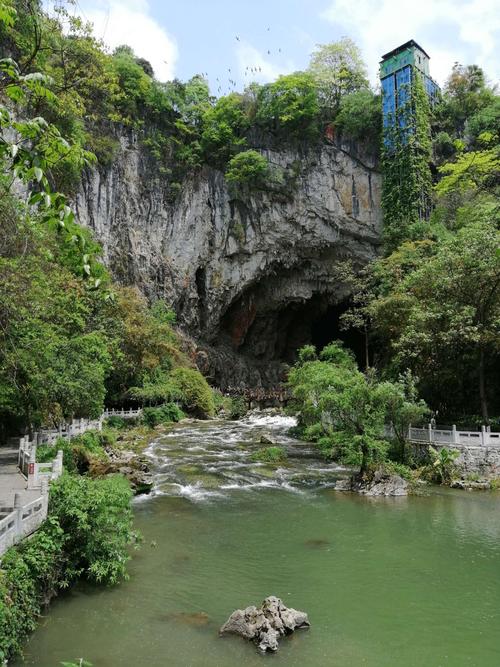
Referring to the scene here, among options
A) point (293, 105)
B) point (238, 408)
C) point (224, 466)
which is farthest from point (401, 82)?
point (224, 466)

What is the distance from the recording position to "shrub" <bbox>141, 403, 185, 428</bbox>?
28766mm

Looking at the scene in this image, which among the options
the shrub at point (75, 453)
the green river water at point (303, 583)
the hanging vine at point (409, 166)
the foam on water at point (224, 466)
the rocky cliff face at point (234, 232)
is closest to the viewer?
the green river water at point (303, 583)

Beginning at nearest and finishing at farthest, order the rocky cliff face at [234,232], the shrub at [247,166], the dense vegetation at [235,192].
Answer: the dense vegetation at [235,192]
the rocky cliff face at [234,232]
the shrub at [247,166]

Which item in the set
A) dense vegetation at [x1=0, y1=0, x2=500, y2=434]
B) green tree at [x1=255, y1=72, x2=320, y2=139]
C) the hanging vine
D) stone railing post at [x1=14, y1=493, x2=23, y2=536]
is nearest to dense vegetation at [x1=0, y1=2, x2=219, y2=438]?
dense vegetation at [x1=0, y1=0, x2=500, y2=434]

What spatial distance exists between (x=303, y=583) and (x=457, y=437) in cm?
993

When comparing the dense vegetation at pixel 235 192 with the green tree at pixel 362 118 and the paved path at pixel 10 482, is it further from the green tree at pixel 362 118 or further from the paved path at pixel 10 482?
the paved path at pixel 10 482

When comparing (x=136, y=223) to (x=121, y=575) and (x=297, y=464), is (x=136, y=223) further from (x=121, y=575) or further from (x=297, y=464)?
(x=121, y=575)

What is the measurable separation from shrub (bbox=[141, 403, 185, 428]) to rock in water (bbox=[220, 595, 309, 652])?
2210 centimetres

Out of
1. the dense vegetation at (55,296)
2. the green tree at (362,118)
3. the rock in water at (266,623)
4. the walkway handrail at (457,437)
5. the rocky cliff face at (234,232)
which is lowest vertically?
the rock in water at (266,623)

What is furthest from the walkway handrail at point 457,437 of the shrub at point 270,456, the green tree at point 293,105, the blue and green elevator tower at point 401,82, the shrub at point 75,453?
the green tree at point 293,105

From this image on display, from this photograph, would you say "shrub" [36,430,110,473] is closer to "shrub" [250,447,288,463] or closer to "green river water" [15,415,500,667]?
"green river water" [15,415,500,667]

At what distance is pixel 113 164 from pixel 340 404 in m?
26.3

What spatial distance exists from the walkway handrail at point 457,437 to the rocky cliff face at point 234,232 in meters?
22.3

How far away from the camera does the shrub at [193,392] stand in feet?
106
